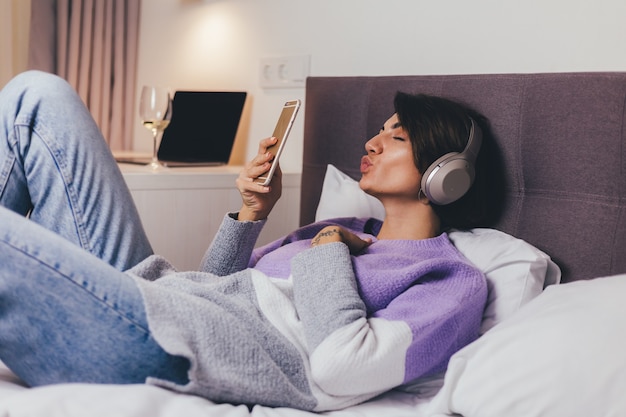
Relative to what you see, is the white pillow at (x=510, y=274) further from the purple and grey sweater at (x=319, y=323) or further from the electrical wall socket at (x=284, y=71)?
the electrical wall socket at (x=284, y=71)

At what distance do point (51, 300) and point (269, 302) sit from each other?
354 mm

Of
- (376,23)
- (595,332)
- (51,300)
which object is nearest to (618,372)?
(595,332)

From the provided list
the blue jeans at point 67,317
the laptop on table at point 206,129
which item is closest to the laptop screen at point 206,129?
the laptop on table at point 206,129

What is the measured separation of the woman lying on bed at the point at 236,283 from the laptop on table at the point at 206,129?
31.6 inches

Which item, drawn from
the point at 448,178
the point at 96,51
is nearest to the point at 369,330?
the point at 448,178

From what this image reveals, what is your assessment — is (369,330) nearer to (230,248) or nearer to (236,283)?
(236,283)

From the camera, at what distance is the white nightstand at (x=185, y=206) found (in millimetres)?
1958

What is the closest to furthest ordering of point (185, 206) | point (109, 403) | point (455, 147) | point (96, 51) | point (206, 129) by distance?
1. point (109, 403)
2. point (455, 147)
3. point (185, 206)
4. point (206, 129)
5. point (96, 51)

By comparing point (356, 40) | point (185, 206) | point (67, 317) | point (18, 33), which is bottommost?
point (185, 206)

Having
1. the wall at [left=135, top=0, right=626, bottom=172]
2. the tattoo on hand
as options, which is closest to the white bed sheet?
the tattoo on hand

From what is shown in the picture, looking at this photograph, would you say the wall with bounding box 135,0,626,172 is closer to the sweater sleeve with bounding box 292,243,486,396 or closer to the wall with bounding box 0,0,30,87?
the wall with bounding box 0,0,30,87

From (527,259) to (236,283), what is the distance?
1.58 feet

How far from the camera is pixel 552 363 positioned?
99 centimetres

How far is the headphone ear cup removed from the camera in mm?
Result: 1361
